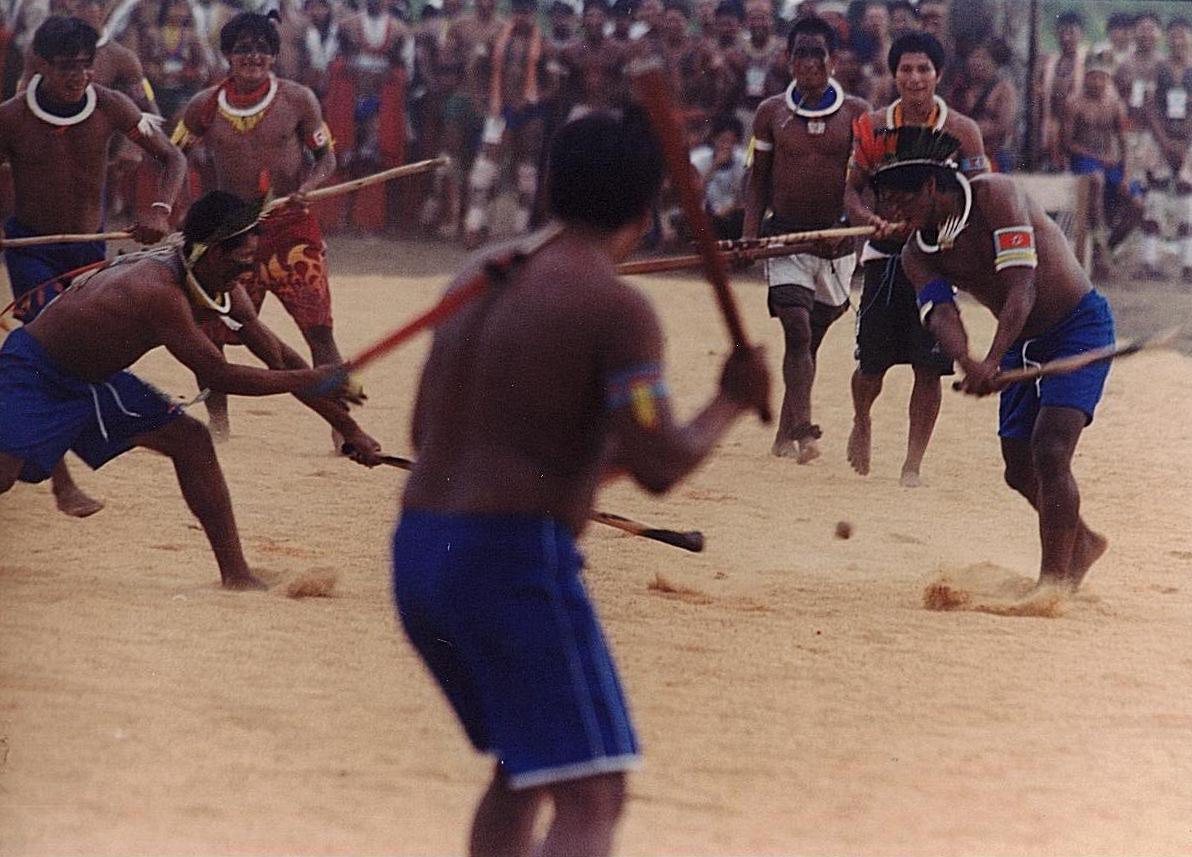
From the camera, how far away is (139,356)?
5434 mm

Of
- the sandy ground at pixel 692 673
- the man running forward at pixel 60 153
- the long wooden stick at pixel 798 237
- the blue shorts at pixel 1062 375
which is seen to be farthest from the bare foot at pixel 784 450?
the man running forward at pixel 60 153

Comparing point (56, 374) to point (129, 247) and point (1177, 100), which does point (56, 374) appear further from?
point (1177, 100)

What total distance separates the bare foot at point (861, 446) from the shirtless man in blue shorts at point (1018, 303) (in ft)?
5.76

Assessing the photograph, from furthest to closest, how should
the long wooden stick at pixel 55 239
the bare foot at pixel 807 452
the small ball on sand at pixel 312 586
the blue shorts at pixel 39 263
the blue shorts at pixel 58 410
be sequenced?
1. the bare foot at pixel 807 452
2. the blue shorts at pixel 39 263
3. the long wooden stick at pixel 55 239
4. the small ball on sand at pixel 312 586
5. the blue shorts at pixel 58 410

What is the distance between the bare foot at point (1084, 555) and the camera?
237 inches

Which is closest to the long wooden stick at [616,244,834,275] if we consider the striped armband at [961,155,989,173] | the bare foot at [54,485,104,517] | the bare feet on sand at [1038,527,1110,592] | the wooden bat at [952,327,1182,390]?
the striped armband at [961,155,989,173]

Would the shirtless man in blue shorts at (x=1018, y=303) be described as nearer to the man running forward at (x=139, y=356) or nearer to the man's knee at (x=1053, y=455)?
the man's knee at (x=1053, y=455)

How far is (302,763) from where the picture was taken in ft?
14.0

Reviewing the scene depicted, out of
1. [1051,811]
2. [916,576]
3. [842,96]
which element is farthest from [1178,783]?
[842,96]

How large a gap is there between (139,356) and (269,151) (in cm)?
258

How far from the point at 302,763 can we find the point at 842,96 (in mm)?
4536

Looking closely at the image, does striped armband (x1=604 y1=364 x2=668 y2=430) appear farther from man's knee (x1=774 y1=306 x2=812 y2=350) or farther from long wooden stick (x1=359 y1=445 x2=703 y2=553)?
man's knee (x1=774 y1=306 x2=812 y2=350)

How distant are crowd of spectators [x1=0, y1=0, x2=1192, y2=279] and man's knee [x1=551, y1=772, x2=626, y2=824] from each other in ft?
19.2

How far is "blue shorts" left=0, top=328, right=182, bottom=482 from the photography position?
537cm
